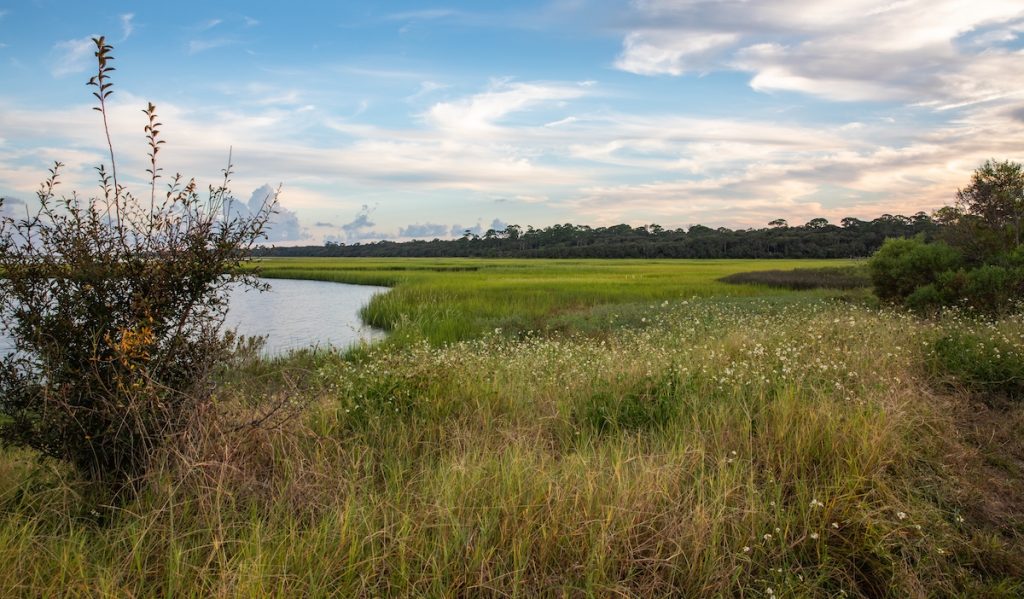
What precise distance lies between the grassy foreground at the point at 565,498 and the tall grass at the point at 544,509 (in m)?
0.02

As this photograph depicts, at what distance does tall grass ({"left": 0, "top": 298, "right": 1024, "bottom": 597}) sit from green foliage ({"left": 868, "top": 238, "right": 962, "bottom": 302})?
13.2m

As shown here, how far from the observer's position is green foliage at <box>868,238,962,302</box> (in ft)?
56.4

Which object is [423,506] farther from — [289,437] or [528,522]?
[289,437]

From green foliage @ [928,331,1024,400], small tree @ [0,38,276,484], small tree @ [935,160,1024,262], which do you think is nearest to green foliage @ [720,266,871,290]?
small tree @ [935,160,1024,262]

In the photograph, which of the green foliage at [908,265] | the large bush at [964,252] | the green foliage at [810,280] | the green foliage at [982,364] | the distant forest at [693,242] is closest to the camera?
the green foliage at [982,364]

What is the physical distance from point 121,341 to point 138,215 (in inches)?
45.9

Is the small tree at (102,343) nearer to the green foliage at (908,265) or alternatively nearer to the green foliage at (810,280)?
the green foliage at (908,265)

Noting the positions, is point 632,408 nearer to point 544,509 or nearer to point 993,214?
point 544,509

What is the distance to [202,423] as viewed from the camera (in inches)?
175

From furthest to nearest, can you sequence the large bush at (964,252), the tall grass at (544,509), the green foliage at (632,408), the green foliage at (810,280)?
the green foliage at (810,280) → the large bush at (964,252) → the green foliage at (632,408) → the tall grass at (544,509)

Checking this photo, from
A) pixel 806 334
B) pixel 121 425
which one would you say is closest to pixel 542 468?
pixel 121 425

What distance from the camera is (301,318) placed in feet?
81.6

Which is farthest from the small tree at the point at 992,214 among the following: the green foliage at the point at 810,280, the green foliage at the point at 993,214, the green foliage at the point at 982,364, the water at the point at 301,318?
the water at the point at 301,318

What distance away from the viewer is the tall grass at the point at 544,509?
3.45 meters
